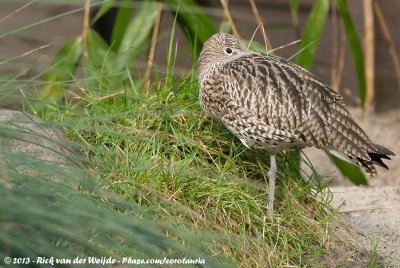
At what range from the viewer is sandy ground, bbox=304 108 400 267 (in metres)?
2.75

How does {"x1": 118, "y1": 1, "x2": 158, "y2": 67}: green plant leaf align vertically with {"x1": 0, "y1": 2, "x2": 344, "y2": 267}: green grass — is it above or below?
above

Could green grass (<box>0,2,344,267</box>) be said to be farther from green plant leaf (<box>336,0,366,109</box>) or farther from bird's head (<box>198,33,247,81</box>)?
green plant leaf (<box>336,0,366,109</box>)

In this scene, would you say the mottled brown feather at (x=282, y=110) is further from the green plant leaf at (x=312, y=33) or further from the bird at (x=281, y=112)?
the green plant leaf at (x=312, y=33)

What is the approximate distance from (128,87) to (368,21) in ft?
10.3

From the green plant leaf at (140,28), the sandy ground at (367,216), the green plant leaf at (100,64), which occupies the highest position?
the green plant leaf at (140,28)

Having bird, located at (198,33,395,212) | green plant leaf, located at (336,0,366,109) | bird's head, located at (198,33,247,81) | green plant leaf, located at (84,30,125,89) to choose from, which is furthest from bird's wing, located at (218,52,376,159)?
green plant leaf, located at (336,0,366,109)

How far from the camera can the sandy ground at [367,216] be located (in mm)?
2750

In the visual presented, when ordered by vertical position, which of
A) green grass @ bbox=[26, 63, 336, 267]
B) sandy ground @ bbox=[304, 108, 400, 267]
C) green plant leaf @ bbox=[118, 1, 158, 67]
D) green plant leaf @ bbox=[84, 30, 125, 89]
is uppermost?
green plant leaf @ bbox=[118, 1, 158, 67]

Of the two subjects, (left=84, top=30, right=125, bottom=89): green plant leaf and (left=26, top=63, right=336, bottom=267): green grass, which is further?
(left=84, top=30, right=125, bottom=89): green plant leaf

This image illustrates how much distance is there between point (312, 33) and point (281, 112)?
165 cm

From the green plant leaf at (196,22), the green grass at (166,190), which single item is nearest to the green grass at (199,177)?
the green grass at (166,190)

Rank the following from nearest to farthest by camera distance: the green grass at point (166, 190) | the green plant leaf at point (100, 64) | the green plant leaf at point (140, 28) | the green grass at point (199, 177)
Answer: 1. the green grass at point (166, 190)
2. the green grass at point (199, 177)
3. the green plant leaf at point (100, 64)
4. the green plant leaf at point (140, 28)

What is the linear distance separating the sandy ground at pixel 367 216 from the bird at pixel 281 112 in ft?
1.13

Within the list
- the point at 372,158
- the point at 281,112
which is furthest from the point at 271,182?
the point at 372,158
